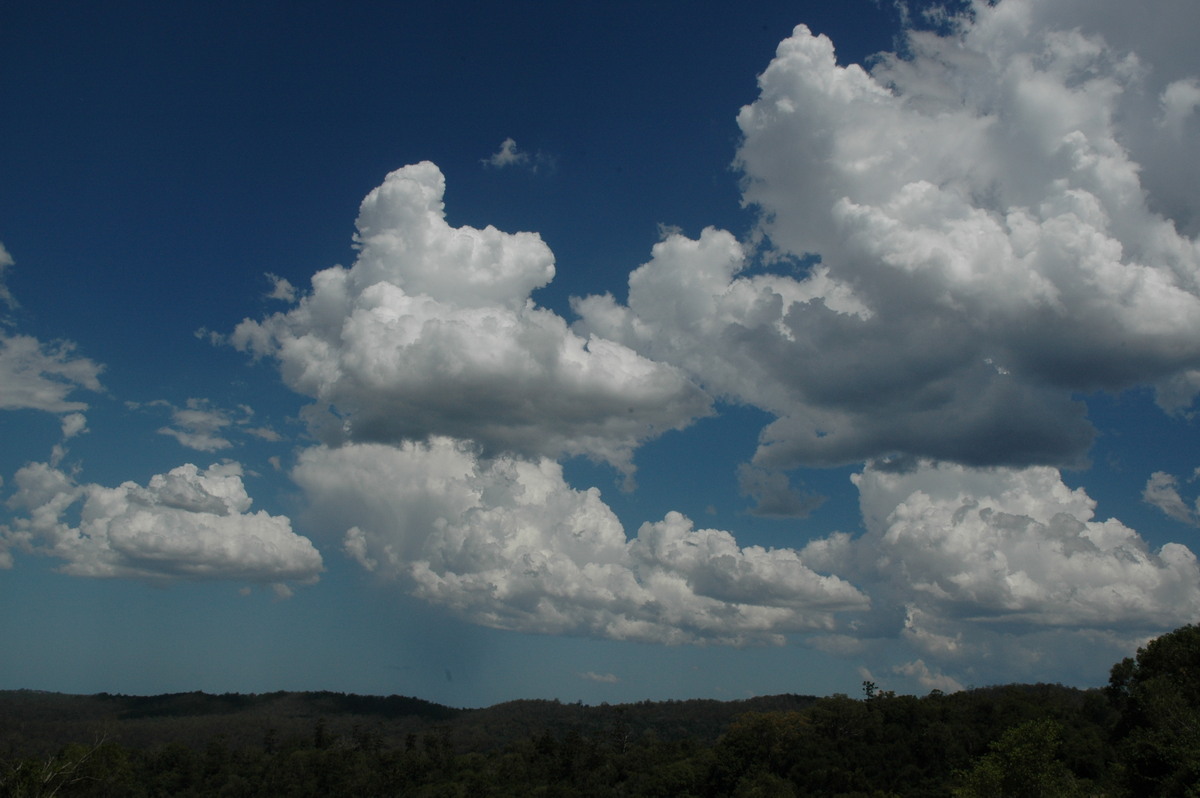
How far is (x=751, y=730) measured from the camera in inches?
5984

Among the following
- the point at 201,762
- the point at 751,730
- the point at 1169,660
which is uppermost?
the point at 1169,660

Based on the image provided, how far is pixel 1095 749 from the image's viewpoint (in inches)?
4176

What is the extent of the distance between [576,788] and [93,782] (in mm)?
74180

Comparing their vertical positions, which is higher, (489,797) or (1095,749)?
(1095,749)

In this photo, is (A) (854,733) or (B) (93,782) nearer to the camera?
(B) (93,782)

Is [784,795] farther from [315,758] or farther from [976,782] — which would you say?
[315,758]

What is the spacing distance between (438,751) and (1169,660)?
139697mm

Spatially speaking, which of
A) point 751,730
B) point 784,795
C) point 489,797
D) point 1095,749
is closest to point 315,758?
point 489,797

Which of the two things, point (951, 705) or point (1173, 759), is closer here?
point (1173, 759)

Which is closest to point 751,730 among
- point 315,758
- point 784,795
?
point 784,795

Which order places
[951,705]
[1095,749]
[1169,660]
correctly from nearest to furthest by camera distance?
1. [1169,660]
2. [1095,749]
3. [951,705]

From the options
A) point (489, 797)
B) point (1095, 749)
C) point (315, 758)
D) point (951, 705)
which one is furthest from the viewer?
point (315, 758)

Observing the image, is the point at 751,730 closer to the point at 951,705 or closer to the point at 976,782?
the point at 951,705

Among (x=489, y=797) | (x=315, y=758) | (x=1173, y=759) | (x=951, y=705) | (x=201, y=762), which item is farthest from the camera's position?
(x=201, y=762)
